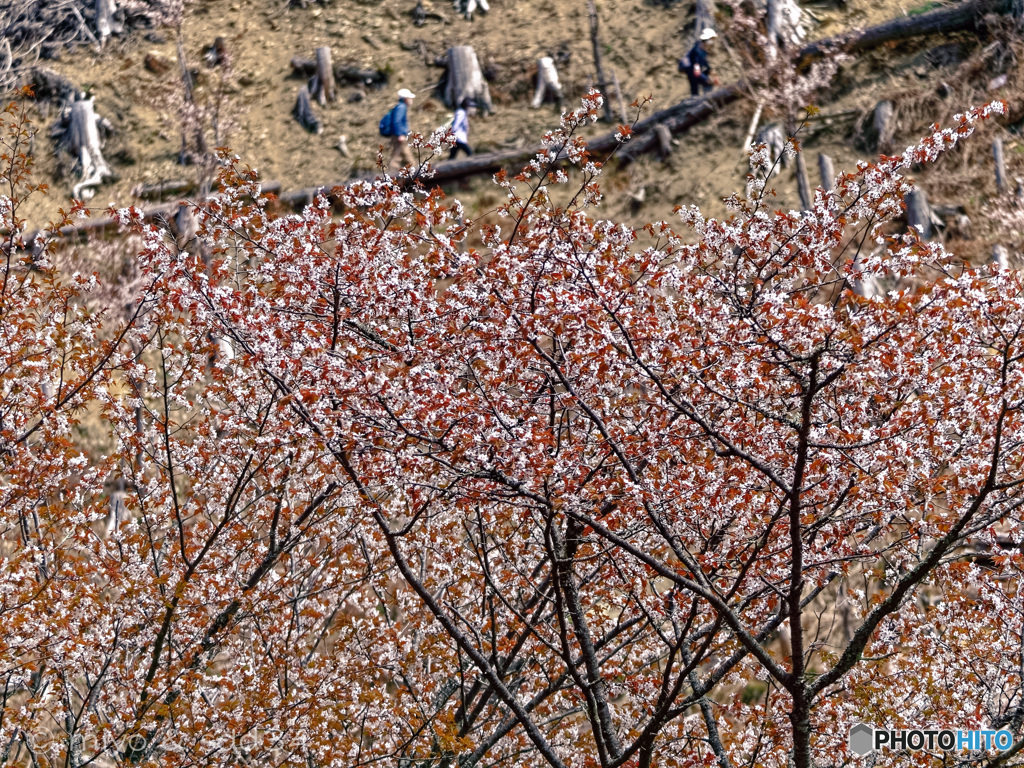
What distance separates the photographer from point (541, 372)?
18.1 ft

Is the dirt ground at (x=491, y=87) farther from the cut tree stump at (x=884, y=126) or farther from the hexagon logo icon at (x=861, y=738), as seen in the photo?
the hexagon logo icon at (x=861, y=738)

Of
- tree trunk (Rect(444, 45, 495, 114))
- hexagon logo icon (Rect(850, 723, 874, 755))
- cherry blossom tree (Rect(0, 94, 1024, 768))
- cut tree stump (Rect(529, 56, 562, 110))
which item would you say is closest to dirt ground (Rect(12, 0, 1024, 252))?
cut tree stump (Rect(529, 56, 562, 110))

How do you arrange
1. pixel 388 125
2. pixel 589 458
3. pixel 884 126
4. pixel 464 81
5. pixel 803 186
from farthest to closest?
1. pixel 464 81
2. pixel 884 126
3. pixel 388 125
4. pixel 803 186
5. pixel 589 458

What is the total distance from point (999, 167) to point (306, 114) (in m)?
15.5

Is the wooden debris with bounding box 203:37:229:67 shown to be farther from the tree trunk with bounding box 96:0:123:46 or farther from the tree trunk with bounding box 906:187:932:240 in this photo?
the tree trunk with bounding box 906:187:932:240

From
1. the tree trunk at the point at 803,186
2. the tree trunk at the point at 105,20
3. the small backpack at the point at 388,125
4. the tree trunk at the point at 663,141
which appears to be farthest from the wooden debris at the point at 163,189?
the tree trunk at the point at 803,186

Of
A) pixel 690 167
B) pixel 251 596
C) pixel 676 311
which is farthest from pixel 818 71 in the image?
pixel 251 596

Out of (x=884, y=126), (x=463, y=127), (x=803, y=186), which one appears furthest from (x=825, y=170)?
(x=463, y=127)

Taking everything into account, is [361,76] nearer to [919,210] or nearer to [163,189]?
[163,189]

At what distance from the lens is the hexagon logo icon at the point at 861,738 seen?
20.9 feet

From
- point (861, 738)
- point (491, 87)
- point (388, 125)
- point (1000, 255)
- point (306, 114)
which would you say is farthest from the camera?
point (306, 114)

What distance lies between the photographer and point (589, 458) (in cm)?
556

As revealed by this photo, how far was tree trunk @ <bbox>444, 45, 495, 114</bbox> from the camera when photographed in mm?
21469

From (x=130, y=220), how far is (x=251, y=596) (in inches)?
111
